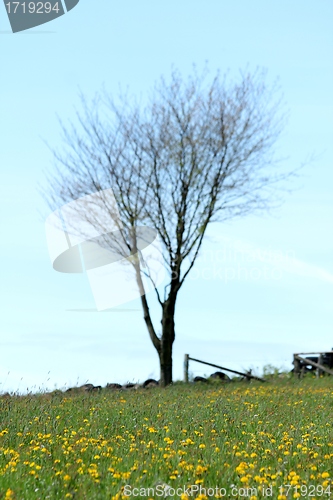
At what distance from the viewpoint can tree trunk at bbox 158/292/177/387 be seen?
20.7 meters

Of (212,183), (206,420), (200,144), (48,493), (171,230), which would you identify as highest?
(200,144)

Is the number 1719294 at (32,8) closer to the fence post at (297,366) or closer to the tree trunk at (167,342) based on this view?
the tree trunk at (167,342)

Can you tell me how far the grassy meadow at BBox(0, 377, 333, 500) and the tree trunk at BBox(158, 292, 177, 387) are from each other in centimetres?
752

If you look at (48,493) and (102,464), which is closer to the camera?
(48,493)

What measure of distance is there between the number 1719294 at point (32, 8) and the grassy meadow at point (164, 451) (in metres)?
8.45

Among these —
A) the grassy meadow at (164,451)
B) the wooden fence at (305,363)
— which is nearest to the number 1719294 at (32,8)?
the grassy meadow at (164,451)

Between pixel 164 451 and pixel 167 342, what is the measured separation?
515 inches

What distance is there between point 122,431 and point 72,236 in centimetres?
1337

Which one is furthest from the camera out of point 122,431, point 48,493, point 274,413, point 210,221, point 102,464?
point 210,221

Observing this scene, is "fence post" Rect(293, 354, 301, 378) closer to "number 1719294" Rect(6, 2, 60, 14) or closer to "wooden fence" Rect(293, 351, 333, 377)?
"wooden fence" Rect(293, 351, 333, 377)

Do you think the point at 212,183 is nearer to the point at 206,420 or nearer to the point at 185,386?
the point at 185,386

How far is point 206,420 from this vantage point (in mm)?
10391

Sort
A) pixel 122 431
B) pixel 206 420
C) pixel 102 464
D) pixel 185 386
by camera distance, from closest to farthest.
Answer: pixel 102 464 → pixel 122 431 → pixel 206 420 → pixel 185 386

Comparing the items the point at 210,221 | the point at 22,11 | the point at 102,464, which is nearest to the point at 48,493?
the point at 102,464
